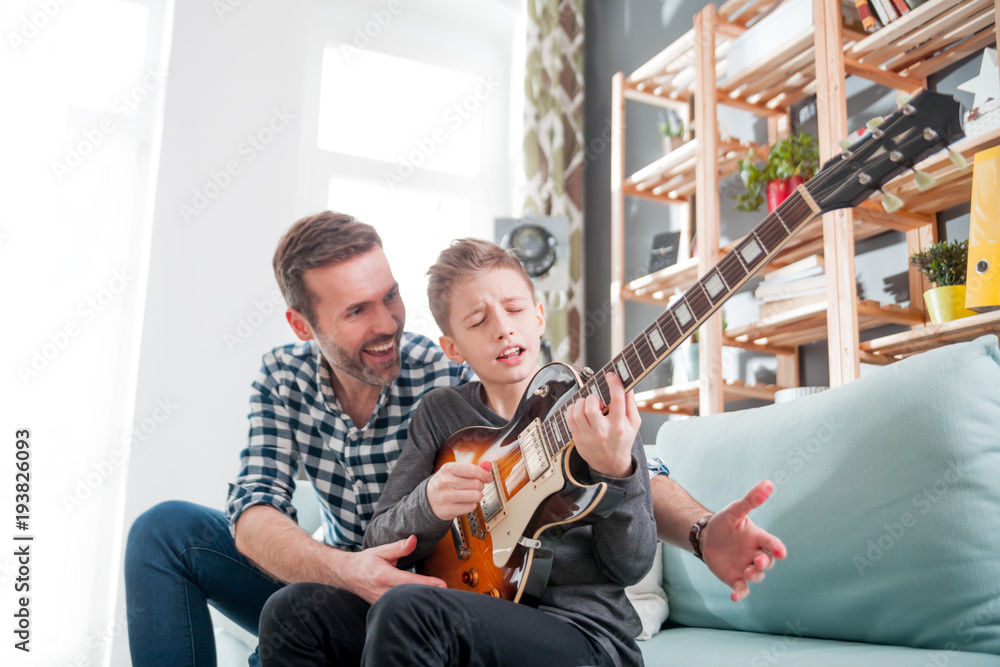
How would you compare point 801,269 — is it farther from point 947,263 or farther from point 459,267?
point 459,267

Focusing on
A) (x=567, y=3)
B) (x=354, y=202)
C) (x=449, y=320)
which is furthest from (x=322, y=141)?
(x=449, y=320)

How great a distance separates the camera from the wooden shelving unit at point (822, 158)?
1984 mm

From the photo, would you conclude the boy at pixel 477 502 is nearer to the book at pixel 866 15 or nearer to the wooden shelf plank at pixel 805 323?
the wooden shelf plank at pixel 805 323

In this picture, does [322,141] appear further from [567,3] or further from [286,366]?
[286,366]

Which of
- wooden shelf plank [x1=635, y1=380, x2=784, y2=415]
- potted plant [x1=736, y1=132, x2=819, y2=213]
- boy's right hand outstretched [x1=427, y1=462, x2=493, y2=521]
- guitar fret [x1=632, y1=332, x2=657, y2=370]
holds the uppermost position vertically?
potted plant [x1=736, y1=132, x2=819, y2=213]

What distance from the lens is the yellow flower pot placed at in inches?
73.0

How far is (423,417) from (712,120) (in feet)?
6.14

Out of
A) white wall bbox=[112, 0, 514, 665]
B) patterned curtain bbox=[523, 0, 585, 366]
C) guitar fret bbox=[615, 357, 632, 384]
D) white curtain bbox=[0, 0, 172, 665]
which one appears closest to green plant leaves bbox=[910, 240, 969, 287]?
guitar fret bbox=[615, 357, 632, 384]

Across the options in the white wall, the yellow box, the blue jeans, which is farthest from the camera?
the white wall

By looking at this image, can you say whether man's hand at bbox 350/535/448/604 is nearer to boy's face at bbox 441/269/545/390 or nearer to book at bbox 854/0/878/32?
boy's face at bbox 441/269/545/390

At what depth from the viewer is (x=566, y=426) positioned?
3.15 ft

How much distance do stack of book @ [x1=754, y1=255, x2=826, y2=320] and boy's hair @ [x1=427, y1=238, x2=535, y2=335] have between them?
1342 millimetres

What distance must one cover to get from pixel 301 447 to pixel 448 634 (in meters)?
0.66

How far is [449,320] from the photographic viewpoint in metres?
1.25
